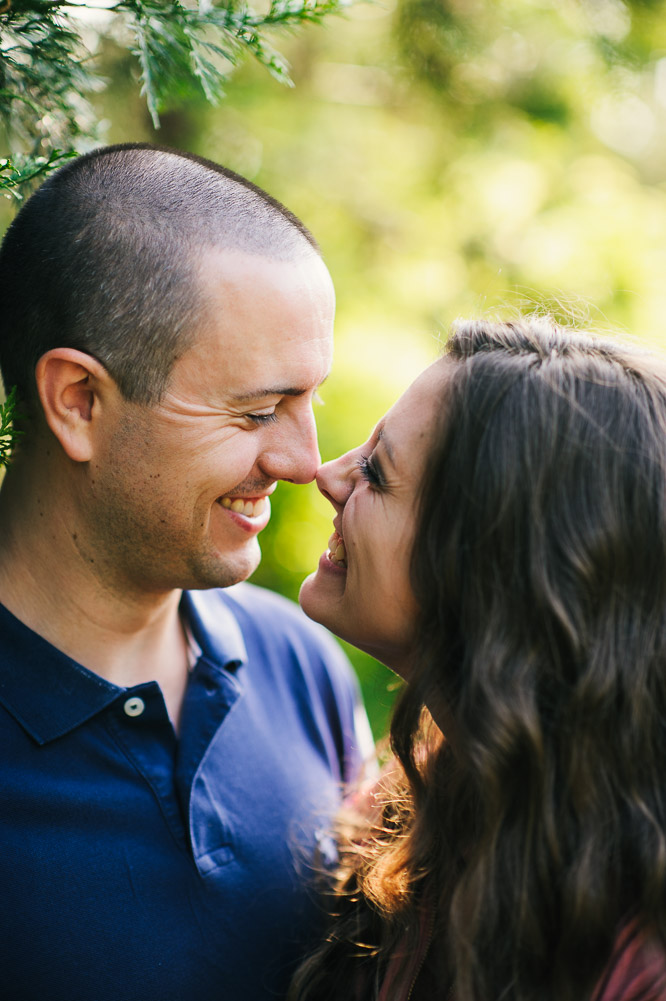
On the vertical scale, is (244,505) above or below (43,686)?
above

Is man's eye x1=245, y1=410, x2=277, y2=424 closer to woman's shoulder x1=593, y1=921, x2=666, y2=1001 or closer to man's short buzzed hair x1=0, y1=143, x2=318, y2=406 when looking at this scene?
man's short buzzed hair x1=0, y1=143, x2=318, y2=406

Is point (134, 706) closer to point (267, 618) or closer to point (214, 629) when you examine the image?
point (214, 629)

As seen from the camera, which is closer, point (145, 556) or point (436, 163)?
point (145, 556)

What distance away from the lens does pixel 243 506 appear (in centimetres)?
237

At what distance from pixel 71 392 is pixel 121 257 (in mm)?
369

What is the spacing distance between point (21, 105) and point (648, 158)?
15.9 ft

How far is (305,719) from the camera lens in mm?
2670

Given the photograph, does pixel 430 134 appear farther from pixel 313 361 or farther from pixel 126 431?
pixel 126 431

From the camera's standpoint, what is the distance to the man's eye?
2300 millimetres

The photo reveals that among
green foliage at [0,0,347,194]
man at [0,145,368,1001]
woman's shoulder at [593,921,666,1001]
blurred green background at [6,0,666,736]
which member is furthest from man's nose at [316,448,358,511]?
blurred green background at [6,0,666,736]

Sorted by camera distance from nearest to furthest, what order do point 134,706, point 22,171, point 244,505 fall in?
point 22,171, point 134,706, point 244,505

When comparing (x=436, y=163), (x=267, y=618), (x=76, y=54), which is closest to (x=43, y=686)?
(x=267, y=618)

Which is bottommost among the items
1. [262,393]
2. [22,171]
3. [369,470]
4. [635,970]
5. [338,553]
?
[635,970]

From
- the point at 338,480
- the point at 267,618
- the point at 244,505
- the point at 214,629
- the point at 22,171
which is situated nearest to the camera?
the point at 22,171
